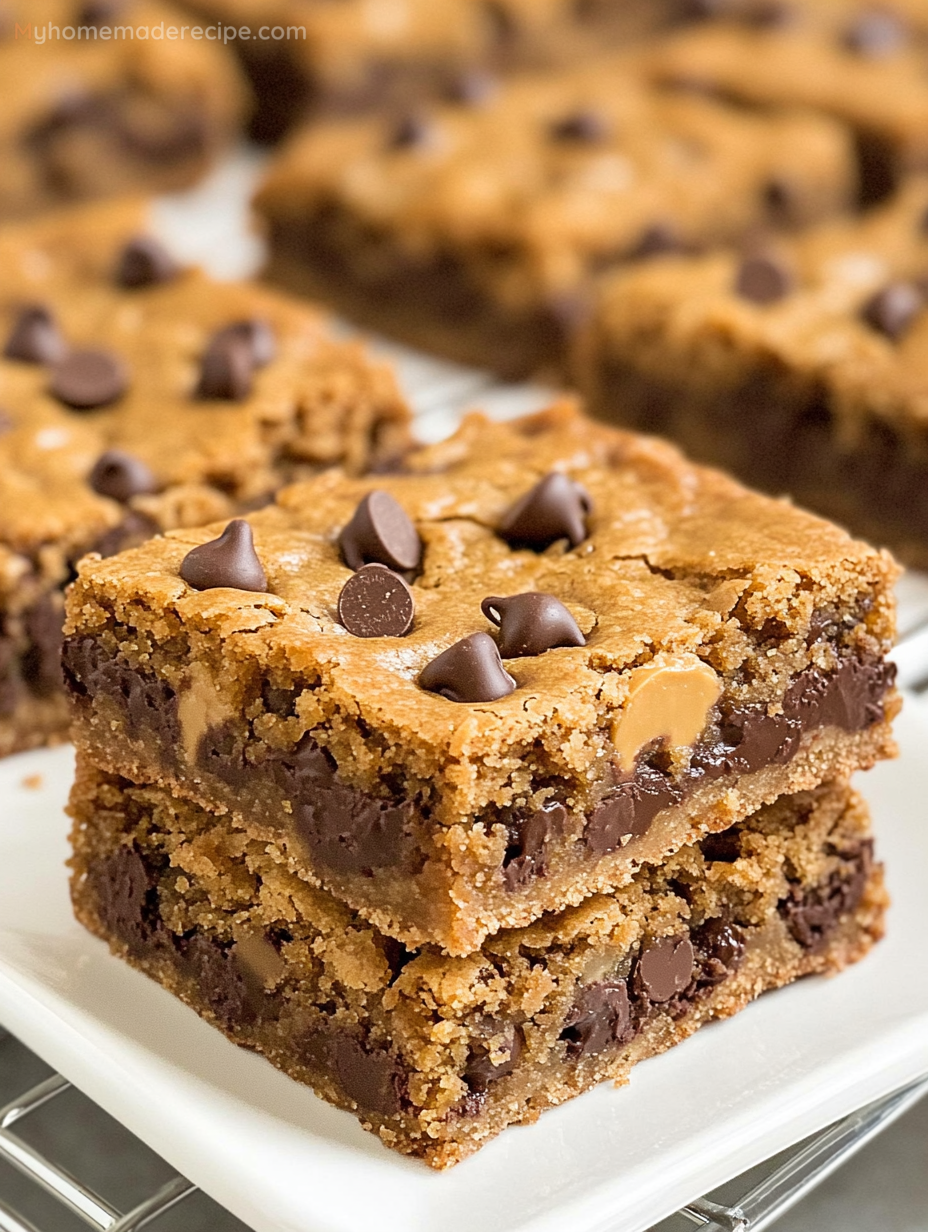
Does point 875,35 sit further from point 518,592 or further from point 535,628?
point 535,628

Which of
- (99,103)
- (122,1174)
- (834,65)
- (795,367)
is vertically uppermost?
(834,65)

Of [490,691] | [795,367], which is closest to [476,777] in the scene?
[490,691]

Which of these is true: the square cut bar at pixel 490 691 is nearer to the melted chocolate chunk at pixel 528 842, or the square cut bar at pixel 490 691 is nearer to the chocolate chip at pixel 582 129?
the melted chocolate chunk at pixel 528 842

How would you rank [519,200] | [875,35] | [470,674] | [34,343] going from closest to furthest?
1. [470,674]
2. [34,343]
3. [519,200]
4. [875,35]

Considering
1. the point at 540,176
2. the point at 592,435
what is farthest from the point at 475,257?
the point at 592,435

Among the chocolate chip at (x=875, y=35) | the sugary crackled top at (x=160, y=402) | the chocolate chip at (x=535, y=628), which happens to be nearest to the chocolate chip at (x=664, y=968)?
the chocolate chip at (x=535, y=628)

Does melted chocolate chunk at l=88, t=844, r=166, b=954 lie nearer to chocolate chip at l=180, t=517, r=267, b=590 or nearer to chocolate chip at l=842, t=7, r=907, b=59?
chocolate chip at l=180, t=517, r=267, b=590

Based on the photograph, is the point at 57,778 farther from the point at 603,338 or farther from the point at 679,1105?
the point at 603,338
